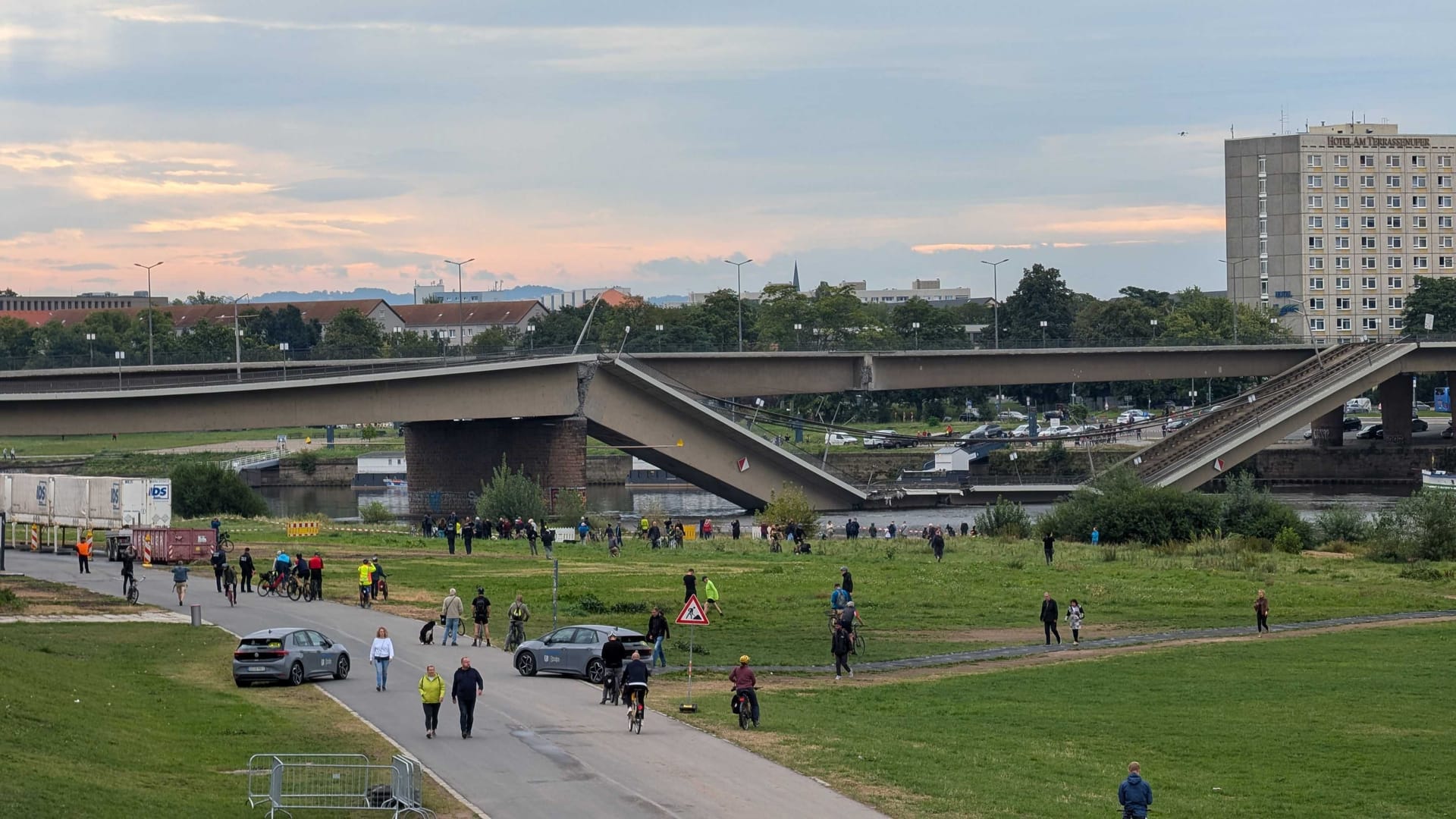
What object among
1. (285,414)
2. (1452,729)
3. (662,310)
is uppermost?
(662,310)

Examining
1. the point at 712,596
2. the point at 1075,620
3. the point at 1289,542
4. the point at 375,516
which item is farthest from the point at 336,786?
the point at 375,516

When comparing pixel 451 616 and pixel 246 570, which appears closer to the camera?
pixel 451 616

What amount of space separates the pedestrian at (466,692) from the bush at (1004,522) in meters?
52.9

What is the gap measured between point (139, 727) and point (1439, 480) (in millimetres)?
93820

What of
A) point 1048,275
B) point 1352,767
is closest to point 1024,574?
point 1352,767

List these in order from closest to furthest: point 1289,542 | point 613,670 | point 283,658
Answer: point 613,670 → point 283,658 → point 1289,542

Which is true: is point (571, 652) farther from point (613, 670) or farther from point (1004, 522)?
point (1004, 522)

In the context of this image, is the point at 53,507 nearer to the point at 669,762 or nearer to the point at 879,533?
the point at 879,533

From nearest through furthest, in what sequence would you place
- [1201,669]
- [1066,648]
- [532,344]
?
[1201,669] < [1066,648] < [532,344]

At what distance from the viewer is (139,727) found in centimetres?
2642

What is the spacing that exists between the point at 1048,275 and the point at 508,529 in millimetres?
120325

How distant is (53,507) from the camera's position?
6844cm

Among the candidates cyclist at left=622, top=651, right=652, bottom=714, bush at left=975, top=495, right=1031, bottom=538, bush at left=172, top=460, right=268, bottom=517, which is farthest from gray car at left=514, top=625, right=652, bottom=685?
bush at left=172, top=460, right=268, bottom=517

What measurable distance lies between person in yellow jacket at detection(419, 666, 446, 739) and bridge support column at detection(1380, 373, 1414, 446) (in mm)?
108096
